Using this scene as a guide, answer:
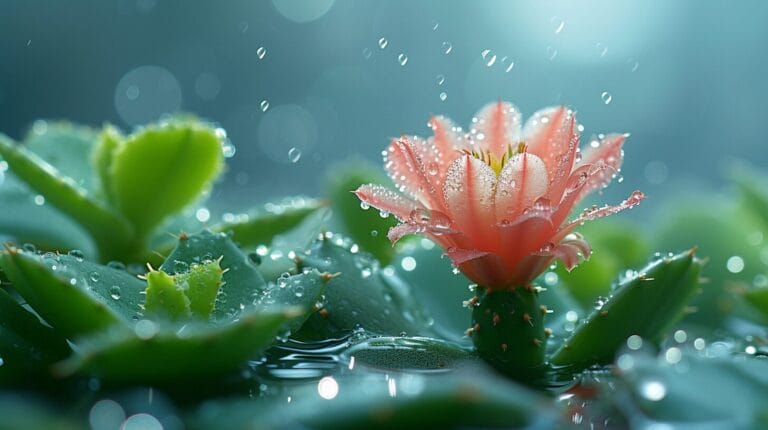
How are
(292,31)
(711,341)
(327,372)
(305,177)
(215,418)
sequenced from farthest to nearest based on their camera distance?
(292,31)
(305,177)
(711,341)
(327,372)
(215,418)

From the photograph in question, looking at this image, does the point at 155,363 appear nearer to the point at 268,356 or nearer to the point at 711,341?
the point at 268,356

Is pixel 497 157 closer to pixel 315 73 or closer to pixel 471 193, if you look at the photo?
pixel 471 193

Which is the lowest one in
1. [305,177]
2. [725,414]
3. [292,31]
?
[725,414]

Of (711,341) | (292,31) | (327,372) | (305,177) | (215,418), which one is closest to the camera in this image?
(215,418)

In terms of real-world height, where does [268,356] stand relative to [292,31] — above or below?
below

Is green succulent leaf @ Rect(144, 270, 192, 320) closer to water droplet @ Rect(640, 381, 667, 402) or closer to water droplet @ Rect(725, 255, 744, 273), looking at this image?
water droplet @ Rect(640, 381, 667, 402)

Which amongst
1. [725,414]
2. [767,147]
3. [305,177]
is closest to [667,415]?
[725,414]

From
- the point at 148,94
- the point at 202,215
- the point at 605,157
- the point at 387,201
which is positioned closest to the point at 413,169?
the point at 387,201
